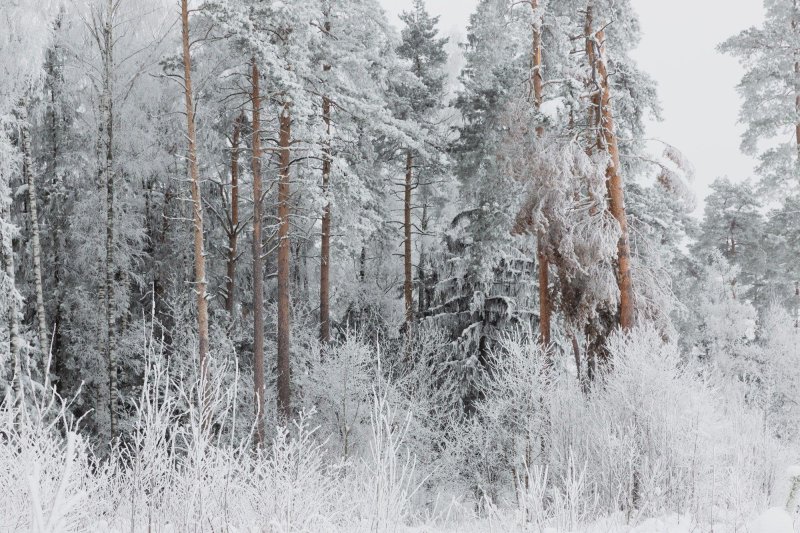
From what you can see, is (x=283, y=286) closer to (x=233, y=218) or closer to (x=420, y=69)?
(x=233, y=218)

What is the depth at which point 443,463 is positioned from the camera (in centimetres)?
1666

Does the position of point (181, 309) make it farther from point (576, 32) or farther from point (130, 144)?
point (576, 32)

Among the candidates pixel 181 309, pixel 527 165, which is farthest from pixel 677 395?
pixel 181 309

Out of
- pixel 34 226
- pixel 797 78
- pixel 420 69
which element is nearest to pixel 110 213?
pixel 34 226

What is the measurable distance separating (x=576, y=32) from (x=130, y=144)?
40.2 ft

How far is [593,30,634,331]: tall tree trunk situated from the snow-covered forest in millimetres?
54

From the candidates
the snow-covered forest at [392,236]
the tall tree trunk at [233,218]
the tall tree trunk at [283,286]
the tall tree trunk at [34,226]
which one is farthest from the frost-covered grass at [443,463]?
the tall tree trunk at [233,218]

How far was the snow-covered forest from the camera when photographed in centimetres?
1177

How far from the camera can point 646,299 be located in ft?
41.5

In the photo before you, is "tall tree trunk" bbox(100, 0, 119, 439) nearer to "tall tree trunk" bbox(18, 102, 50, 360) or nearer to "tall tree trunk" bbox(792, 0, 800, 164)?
"tall tree trunk" bbox(18, 102, 50, 360)

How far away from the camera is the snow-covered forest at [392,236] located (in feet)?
38.6

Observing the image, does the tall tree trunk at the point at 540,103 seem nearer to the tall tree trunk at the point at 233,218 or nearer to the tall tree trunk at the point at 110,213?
the tall tree trunk at the point at 233,218

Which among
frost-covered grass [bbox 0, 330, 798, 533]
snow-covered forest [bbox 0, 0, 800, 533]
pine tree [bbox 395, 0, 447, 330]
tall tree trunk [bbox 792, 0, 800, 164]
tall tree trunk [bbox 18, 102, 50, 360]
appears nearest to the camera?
frost-covered grass [bbox 0, 330, 798, 533]

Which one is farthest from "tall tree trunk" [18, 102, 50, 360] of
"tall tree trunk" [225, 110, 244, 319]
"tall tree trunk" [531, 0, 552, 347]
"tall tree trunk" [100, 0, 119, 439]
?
"tall tree trunk" [531, 0, 552, 347]
